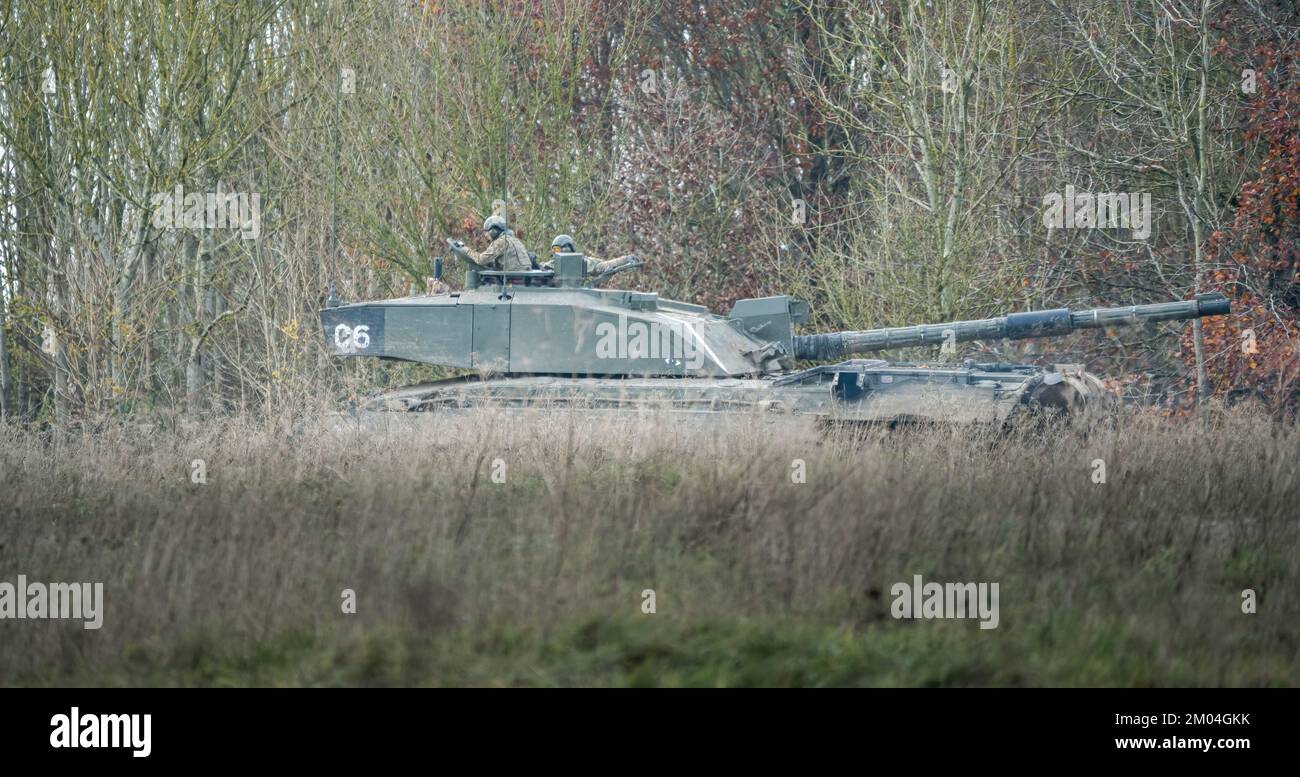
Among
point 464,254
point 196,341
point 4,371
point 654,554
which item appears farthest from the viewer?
point 4,371

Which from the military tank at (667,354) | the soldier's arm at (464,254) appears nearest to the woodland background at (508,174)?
the military tank at (667,354)

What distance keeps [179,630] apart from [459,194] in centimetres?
1339

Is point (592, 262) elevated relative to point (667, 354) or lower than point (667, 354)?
elevated

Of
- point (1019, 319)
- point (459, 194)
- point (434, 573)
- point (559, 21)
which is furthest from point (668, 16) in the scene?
point (434, 573)

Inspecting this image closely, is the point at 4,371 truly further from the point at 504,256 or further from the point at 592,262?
the point at 592,262

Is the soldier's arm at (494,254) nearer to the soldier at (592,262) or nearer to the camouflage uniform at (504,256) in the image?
the camouflage uniform at (504,256)

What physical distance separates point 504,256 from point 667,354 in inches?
79.4

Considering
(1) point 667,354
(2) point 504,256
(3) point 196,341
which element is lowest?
(1) point 667,354

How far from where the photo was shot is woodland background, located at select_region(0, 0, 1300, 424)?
16531mm

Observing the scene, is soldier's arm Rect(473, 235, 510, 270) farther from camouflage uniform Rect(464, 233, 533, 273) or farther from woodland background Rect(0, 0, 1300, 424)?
woodland background Rect(0, 0, 1300, 424)

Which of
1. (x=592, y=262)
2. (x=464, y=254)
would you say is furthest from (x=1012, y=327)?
(x=464, y=254)

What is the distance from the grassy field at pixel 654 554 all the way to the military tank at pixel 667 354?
0.41m

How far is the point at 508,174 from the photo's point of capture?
19.4m
